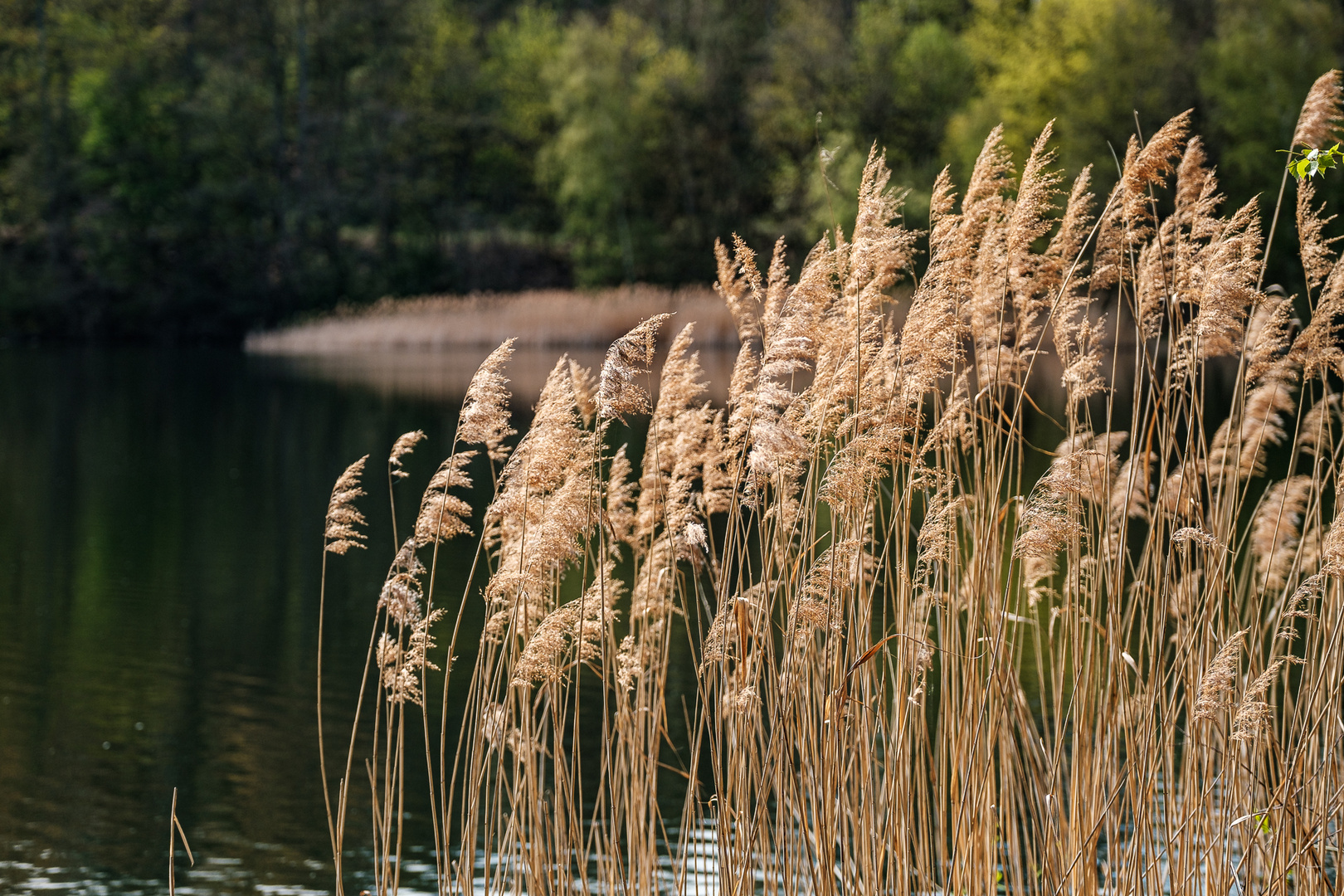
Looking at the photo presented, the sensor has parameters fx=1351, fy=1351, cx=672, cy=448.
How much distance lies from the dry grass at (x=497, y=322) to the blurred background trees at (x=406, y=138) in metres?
5.96

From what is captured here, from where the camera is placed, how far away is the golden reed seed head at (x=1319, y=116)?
10.5ft

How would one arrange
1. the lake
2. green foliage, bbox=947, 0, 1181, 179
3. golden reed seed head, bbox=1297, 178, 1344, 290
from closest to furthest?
golden reed seed head, bbox=1297, 178, 1344, 290
the lake
green foliage, bbox=947, 0, 1181, 179

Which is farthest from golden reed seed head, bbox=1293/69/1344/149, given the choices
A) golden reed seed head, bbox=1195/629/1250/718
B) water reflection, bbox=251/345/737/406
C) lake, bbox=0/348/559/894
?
water reflection, bbox=251/345/737/406

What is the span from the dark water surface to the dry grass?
9498 millimetres

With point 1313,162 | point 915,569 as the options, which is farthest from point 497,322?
point 1313,162

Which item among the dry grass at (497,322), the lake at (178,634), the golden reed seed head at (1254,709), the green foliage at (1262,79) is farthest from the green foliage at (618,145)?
the golden reed seed head at (1254,709)

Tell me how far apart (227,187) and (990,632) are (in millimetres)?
40674

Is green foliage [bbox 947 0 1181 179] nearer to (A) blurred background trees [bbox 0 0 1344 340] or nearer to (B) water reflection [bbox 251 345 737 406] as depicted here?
(A) blurred background trees [bbox 0 0 1344 340]

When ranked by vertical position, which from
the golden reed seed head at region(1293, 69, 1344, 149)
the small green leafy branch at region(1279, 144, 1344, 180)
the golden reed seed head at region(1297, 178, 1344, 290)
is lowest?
the golden reed seed head at region(1297, 178, 1344, 290)

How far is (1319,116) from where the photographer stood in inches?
126

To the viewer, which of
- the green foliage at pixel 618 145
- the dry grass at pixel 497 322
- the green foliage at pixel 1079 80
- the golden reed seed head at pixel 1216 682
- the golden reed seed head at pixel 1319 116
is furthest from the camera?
the green foliage at pixel 618 145

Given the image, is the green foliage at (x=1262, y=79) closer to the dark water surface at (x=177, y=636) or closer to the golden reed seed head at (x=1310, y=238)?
the dark water surface at (x=177, y=636)

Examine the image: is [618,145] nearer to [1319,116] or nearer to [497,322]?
[497,322]

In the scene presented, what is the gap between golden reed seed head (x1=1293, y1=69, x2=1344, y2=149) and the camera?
10.5 feet
